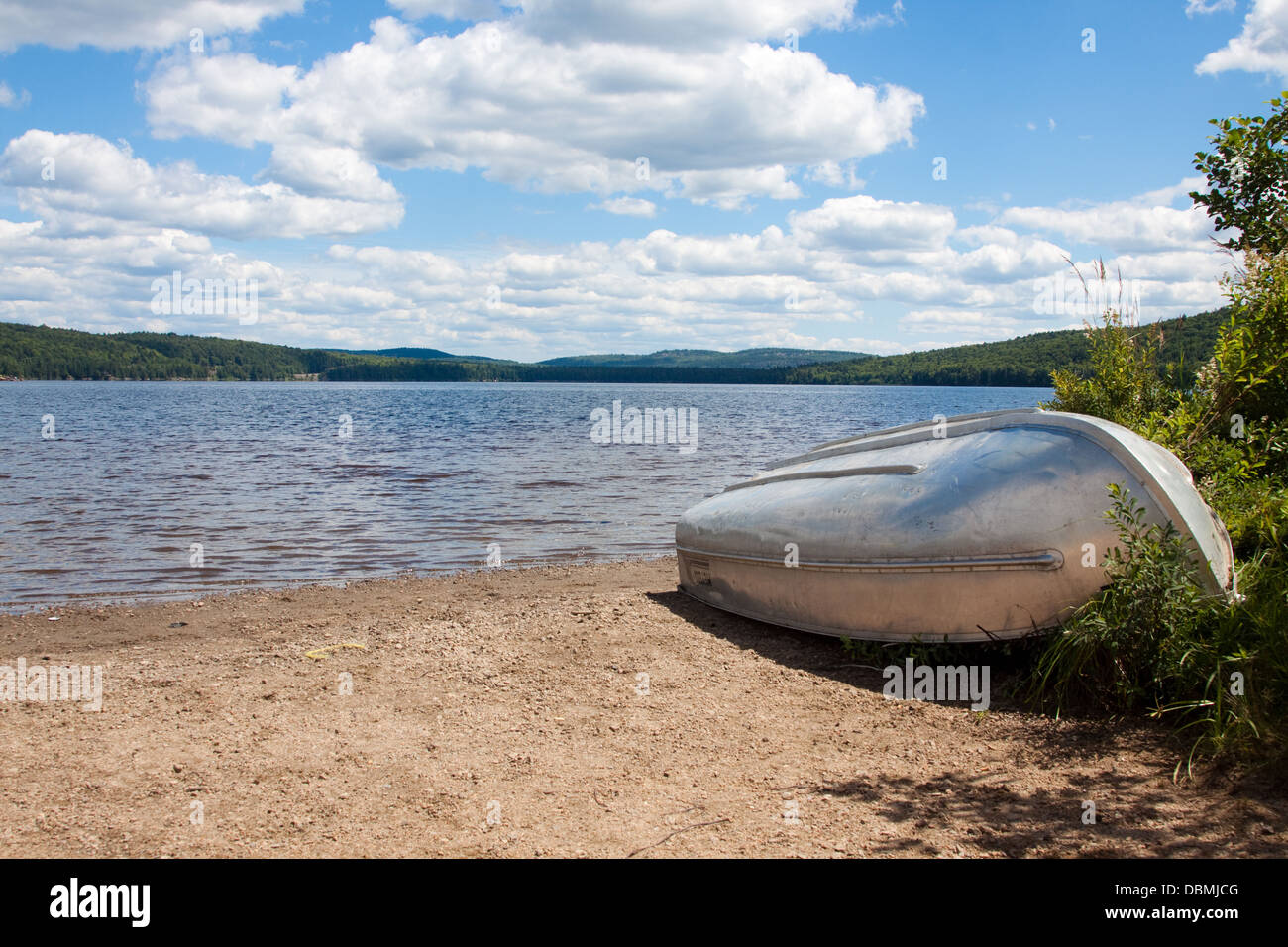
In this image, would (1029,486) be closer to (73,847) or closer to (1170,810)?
(1170,810)

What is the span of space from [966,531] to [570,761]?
277 cm

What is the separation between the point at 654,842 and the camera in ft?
12.7

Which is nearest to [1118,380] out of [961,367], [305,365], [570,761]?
[570,761]

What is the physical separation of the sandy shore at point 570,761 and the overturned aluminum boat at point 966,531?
49 cm

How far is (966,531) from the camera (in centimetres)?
559

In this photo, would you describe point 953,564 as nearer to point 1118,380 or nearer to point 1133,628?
point 1133,628

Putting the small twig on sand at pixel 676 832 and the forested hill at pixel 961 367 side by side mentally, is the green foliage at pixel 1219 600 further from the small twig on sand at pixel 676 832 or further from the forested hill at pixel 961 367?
the forested hill at pixel 961 367

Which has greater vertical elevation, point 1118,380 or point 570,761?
point 1118,380

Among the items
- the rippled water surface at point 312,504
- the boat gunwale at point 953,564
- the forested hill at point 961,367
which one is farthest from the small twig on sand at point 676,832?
the forested hill at point 961,367

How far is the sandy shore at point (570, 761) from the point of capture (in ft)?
12.8

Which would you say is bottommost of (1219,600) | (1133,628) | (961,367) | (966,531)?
(1133,628)

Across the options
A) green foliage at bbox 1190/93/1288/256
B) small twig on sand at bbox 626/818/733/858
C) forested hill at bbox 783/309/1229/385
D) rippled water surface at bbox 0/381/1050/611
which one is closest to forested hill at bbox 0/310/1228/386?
forested hill at bbox 783/309/1229/385
